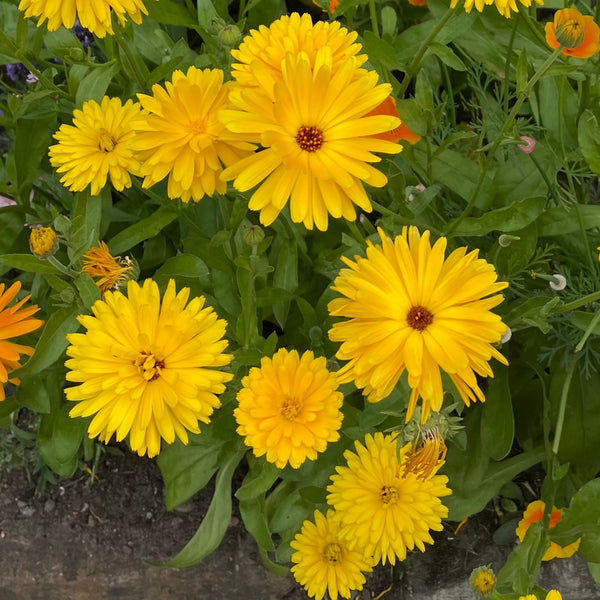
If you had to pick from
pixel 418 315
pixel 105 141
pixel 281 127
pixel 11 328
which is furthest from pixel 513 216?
pixel 11 328

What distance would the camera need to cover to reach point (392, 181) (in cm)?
→ 116

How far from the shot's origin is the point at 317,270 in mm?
1364

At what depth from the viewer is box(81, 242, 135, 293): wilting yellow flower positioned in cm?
A: 109

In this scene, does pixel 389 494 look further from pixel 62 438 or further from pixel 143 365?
pixel 62 438

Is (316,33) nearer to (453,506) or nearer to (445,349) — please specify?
(445,349)

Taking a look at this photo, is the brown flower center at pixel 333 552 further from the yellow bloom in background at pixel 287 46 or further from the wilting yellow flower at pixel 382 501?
the yellow bloom in background at pixel 287 46

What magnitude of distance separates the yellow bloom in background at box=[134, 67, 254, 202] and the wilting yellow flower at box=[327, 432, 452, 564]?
1.75 ft

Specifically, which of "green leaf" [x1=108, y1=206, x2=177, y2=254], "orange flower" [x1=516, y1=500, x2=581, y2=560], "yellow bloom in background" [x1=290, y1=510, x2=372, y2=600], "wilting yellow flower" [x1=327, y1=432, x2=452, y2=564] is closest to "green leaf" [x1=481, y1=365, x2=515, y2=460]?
"orange flower" [x1=516, y1=500, x2=581, y2=560]

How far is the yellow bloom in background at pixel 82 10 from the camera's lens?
1.01 meters

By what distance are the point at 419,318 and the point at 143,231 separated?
0.61 meters

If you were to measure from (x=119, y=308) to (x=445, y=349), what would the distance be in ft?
1.46

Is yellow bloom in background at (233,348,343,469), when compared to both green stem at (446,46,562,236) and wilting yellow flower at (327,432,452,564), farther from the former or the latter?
green stem at (446,46,562,236)

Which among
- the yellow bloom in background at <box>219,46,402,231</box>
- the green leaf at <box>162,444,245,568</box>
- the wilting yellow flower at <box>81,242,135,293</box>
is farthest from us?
the green leaf at <box>162,444,245,568</box>

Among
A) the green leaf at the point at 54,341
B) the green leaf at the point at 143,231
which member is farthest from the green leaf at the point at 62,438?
the green leaf at the point at 143,231
